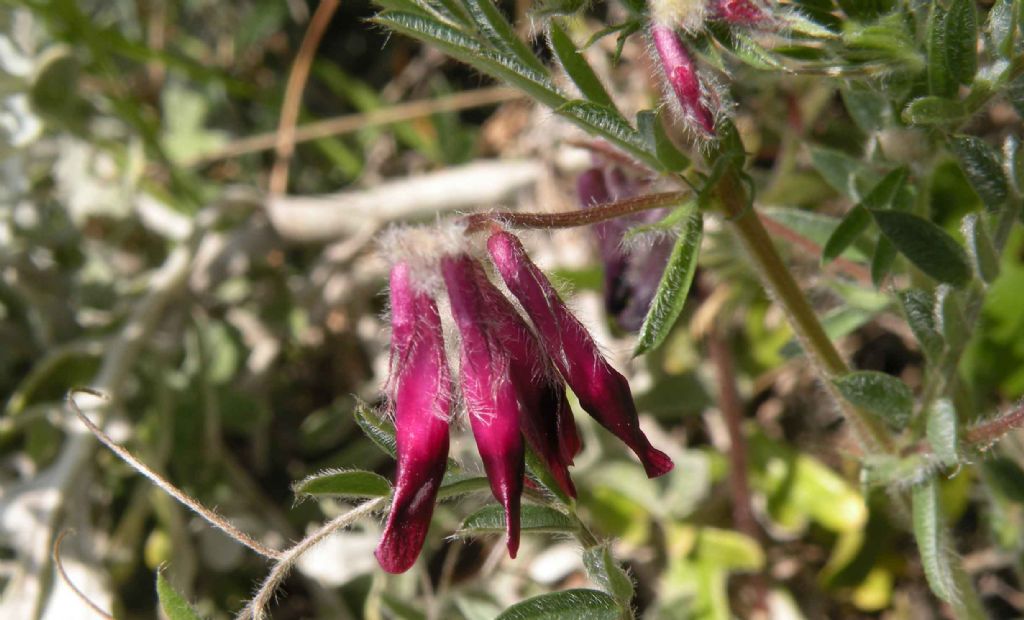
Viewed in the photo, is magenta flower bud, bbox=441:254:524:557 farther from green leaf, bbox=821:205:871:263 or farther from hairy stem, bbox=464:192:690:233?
green leaf, bbox=821:205:871:263

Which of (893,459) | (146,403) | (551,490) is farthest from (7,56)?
(893,459)

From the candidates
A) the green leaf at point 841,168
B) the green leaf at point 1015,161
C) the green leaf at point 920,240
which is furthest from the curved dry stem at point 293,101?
the green leaf at point 1015,161

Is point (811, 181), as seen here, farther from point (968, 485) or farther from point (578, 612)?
point (578, 612)

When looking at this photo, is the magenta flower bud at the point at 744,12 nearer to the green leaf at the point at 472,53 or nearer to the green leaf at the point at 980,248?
the green leaf at the point at 472,53

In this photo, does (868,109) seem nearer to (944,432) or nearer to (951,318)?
(951,318)

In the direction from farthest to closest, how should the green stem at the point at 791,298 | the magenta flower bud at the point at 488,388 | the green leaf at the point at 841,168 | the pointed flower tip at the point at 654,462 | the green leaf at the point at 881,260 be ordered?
the green leaf at the point at 841,168 → the green leaf at the point at 881,260 → the green stem at the point at 791,298 → the pointed flower tip at the point at 654,462 → the magenta flower bud at the point at 488,388
